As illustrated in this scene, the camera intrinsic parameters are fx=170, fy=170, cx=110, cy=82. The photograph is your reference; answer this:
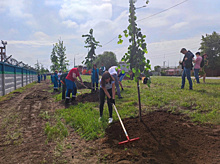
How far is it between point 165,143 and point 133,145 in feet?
1.98

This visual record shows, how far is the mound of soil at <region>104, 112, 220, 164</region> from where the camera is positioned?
2766mm

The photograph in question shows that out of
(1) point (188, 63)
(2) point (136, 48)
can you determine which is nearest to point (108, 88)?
(2) point (136, 48)

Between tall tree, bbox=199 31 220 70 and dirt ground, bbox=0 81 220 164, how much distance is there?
45.6m

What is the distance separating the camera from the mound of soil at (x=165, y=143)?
277 cm

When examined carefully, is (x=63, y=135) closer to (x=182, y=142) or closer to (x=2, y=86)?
(x=182, y=142)

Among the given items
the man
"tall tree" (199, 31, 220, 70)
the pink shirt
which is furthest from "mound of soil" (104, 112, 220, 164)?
"tall tree" (199, 31, 220, 70)

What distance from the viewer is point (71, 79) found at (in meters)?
7.58

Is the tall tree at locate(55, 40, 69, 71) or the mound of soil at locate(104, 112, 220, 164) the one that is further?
the tall tree at locate(55, 40, 69, 71)

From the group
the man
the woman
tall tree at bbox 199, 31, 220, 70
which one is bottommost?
the woman

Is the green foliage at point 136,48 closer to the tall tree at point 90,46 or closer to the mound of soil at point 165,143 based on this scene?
the mound of soil at point 165,143

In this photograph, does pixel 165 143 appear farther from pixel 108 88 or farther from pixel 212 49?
pixel 212 49

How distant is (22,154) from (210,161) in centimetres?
326

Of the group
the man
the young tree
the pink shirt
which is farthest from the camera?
the pink shirt

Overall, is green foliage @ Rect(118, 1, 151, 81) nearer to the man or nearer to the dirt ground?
the dirt ground
